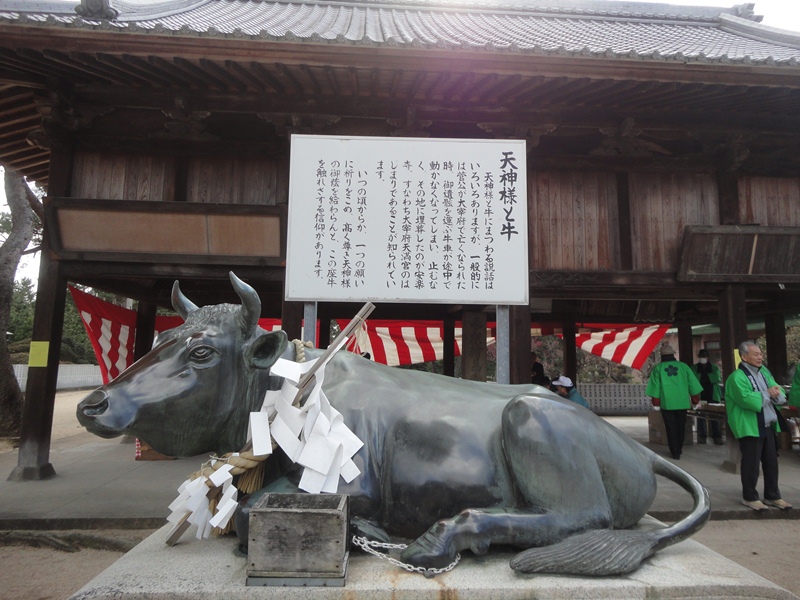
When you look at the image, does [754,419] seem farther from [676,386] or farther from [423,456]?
[423,456]

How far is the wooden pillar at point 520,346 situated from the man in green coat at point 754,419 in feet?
6.68

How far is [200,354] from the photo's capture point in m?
1.82

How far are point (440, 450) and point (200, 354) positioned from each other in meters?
0.96

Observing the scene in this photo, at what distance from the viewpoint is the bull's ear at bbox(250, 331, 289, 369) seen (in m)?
1.87

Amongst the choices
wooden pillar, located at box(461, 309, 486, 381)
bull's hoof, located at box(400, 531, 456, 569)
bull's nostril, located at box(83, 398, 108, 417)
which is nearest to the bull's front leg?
bull's hoof, located at box(400, 531, 456, 569)

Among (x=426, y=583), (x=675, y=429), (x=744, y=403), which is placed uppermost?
(x=744, y=403)

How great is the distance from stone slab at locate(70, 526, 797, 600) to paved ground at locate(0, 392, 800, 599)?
2.58m

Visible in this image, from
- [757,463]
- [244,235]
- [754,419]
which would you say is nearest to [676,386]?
[757,463]

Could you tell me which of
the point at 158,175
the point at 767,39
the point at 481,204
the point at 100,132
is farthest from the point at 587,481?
the point at 767,39

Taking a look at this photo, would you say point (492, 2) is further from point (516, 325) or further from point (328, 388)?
point (328, 388)

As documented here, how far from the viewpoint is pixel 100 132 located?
6004 mm

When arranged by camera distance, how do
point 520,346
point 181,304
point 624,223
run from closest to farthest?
point 181,304, point 520,346, point 624,223

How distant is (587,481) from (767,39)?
10.1 metres

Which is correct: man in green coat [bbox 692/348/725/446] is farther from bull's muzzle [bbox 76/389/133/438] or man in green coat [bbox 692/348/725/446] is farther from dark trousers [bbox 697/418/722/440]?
bull's muzzle [bbox 76/389/133/438]
